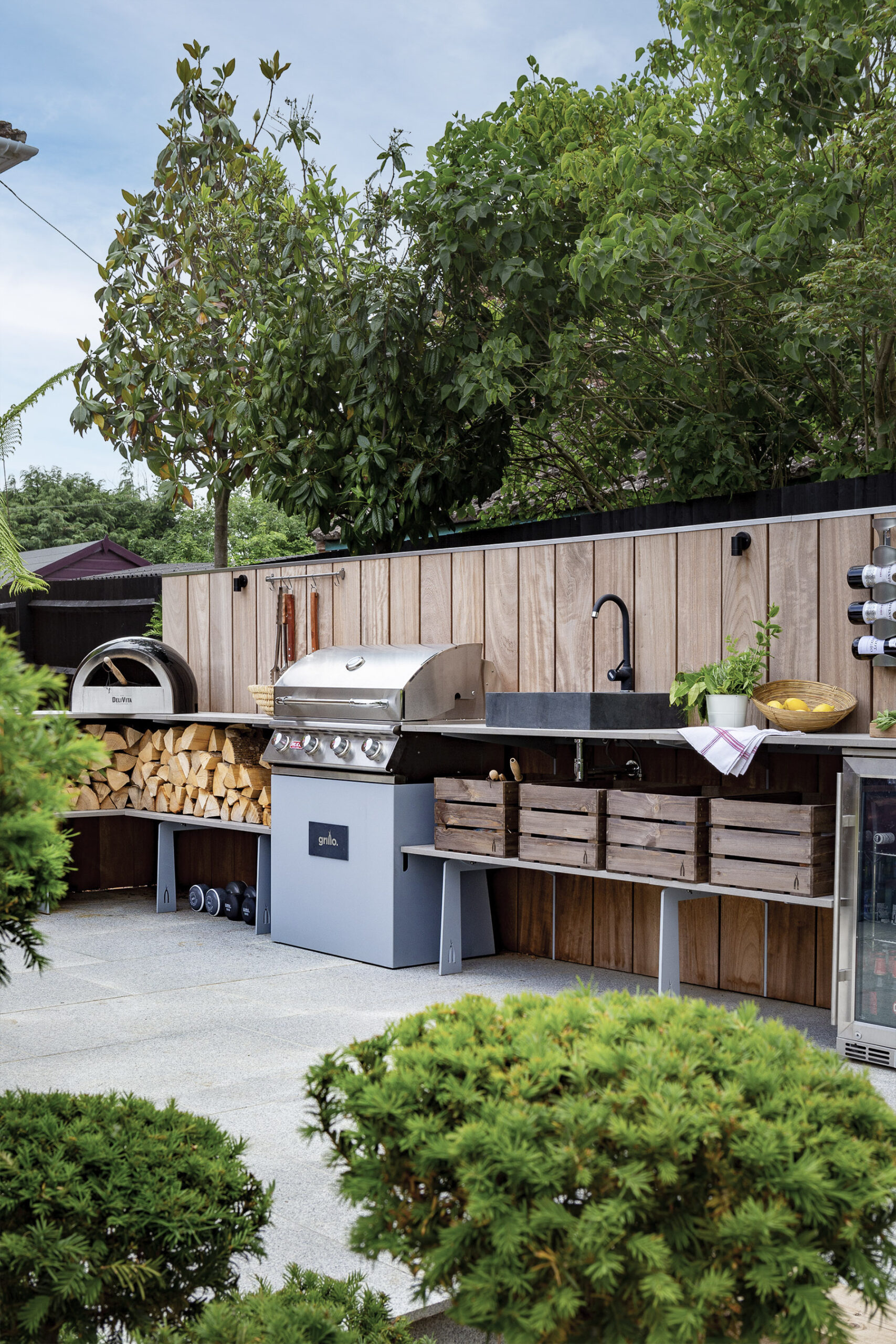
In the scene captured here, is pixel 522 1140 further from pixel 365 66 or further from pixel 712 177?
pixel 365 66

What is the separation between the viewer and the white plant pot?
4559mm

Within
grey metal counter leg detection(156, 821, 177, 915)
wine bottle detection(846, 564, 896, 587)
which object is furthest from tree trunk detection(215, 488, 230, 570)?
wine bottle detection(846, 564, 896, 587)

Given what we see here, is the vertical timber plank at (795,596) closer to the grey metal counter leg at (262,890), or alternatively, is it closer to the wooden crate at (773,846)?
the wooden crate at (773,846)

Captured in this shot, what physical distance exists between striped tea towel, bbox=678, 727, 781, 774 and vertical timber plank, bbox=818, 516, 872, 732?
14.2 inches

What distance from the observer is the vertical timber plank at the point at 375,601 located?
21.4 feet

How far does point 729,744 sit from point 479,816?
4.57 feet

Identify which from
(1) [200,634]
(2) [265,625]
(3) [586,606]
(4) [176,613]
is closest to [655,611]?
(3) [586,606]

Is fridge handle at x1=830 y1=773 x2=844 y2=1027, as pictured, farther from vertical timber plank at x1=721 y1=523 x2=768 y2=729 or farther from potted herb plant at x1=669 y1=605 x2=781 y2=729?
vertical timber plank at x1=721 y1=523 x2=768 y2=729

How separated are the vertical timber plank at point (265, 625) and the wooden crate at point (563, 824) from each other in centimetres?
250

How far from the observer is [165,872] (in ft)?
23.6

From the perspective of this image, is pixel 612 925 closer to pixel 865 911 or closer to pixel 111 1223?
pixel 865 911

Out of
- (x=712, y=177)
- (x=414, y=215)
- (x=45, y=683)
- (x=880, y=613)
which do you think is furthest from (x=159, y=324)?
(x=45, y=683)

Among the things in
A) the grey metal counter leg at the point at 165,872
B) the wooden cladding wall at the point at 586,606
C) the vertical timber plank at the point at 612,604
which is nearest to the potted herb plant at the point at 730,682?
the wooden cladding wall at the point at 586,606

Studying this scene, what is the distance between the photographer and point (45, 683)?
1369 mm
